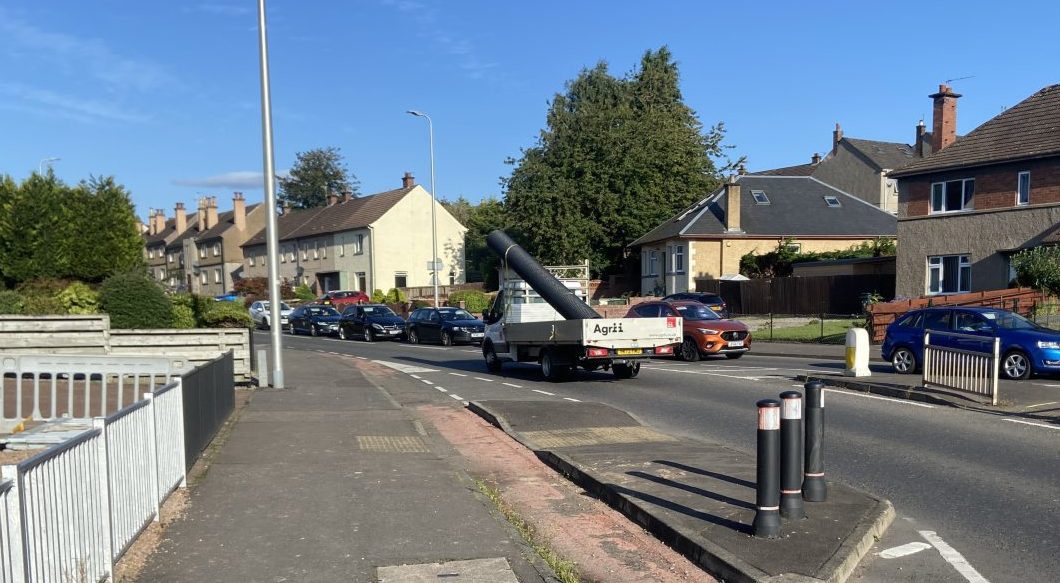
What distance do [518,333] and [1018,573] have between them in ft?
45.7

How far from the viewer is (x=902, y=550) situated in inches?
240

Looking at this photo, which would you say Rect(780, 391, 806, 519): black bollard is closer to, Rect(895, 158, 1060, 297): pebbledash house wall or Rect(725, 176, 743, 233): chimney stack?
Rect(895, 158, 1060, 297): pebbledash house wall

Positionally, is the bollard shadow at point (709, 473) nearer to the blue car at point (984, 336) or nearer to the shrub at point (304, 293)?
the blue car at point (984, 336)

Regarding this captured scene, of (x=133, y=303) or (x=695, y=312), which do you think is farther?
(x=695, y=312)

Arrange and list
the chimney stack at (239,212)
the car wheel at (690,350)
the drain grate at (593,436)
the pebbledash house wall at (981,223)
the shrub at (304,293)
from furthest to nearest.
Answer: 1. the chimney stack at (239,212)
2. the shrub at (304,293)
3. the pebbledash house wall at (981,223)
4. the car wheel at (690,350)
5. the drain grate at (593,436)

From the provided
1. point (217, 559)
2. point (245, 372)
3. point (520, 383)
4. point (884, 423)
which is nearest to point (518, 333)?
point (520, 383)

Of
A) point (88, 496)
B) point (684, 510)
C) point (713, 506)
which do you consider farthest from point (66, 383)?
point (713, 506)

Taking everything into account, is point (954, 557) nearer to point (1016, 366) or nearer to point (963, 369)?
point (963, 369)

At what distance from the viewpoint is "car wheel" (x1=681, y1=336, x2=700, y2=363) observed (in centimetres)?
2245

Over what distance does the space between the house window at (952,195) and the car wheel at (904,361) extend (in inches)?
672

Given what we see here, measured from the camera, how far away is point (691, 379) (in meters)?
17.8

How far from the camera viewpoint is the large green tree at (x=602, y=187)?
51.6 metres

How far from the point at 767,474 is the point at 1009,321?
12765 mm

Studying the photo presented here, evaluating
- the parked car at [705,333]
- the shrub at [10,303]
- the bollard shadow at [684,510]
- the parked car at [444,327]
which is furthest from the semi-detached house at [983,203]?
the shrub at [10,303]
